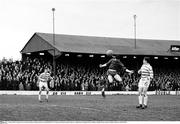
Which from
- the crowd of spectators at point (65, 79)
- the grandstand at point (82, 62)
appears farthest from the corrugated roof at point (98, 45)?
the crowd of spectators at point (65, 79)

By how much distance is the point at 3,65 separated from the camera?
38156 millimetres

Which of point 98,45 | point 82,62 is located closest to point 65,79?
point 82,62

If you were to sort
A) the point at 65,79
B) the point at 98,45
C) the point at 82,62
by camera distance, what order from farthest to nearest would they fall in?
the point at 82,62, the point at 98,45, the point at 65,79

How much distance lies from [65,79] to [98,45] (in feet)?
48.6

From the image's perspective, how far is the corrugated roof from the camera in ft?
166

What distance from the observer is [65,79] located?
4094 centimetres

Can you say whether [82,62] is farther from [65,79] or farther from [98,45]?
[65,79]

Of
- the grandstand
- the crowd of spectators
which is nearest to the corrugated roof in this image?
the grandstand

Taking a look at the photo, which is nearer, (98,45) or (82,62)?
(98,45)

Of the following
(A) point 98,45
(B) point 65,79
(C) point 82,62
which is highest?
(A) point 98,45

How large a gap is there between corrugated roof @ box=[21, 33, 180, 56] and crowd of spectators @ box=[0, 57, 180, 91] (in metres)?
2.67

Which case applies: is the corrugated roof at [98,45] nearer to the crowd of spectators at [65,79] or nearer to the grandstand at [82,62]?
the grandstand at [82,62]

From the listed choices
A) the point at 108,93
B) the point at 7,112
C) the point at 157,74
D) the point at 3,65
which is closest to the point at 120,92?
the point at 108,93

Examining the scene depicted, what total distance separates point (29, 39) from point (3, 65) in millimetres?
19300
